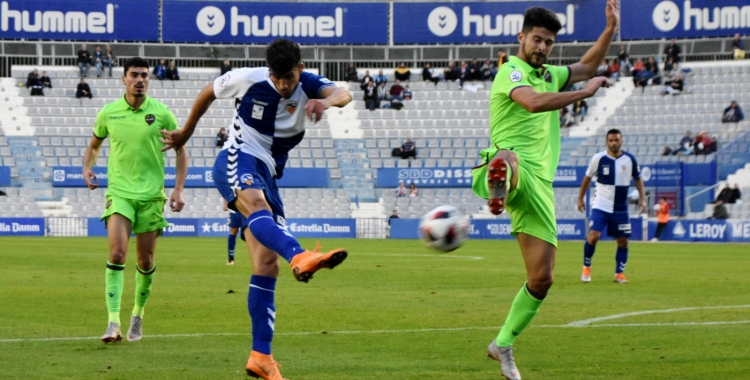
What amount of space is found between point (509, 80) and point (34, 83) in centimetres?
3767

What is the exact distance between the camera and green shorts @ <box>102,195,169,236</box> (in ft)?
29.5

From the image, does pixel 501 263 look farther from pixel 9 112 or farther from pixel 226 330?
pixel 9 112

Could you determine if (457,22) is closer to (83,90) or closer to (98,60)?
(98,60)

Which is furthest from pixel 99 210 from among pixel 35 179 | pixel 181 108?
pixel 181 108

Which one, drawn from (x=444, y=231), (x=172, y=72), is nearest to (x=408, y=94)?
(x=172, y=72)

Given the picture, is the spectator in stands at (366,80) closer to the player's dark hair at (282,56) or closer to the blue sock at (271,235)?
the player's dark hair at (282,56)

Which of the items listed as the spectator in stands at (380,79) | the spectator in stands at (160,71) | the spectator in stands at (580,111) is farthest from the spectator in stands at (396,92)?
the spectator in stands at (160,71)

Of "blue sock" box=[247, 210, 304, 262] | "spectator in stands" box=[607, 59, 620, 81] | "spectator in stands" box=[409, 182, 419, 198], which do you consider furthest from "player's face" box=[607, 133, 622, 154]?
"spectator in stands" box=[607, 59, 620, 81]

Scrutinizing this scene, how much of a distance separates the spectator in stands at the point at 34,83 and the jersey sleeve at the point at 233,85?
1450 inches

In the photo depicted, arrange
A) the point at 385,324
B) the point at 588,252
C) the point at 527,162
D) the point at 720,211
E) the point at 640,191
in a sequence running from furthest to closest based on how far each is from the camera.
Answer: the point at 720,211 < the point at 640,191 < the point at 588,252 < the point at 385,324 < the point at 527,162

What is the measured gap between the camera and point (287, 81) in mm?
6668

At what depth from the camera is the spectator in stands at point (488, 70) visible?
43.2 meters

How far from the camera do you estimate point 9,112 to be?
135 feet

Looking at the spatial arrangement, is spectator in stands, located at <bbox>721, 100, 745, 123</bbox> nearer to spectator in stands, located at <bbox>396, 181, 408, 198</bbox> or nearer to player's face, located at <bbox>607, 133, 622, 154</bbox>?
spectator in stands, located at <bbox>396, 181, 408, 198</bbox>
